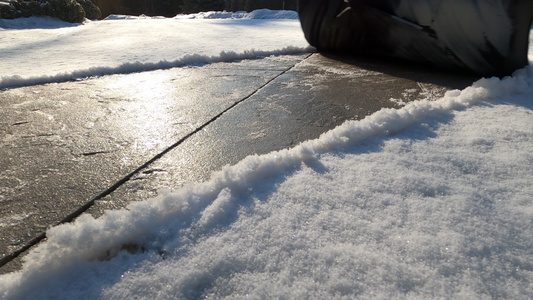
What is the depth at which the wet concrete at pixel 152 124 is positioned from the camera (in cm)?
87

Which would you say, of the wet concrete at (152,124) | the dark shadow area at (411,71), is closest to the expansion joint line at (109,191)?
the wet concrete at (152,124)

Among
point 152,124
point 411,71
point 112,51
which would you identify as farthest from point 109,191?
A: point 112,51

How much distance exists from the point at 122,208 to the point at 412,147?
87 centimetres

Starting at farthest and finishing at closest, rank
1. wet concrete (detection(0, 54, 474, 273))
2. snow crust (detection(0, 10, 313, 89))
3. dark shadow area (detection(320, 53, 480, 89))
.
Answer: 1. snow crust (detection(0, 10, 313, 89))
2. dark shadow area (detection(320, 53, 480, 89))
3. wet concrete (detection(0, 54, 474, 273))

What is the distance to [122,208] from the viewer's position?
2.58 feet

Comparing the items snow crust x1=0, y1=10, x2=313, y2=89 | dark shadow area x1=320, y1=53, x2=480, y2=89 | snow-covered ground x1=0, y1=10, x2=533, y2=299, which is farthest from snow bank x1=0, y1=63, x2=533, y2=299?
snow crust x1=0, y1=10, x2=313, y2=89

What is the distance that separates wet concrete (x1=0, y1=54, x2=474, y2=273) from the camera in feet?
2.85

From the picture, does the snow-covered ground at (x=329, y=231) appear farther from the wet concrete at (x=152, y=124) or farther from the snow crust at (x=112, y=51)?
the snow crust at (x=112, y=51)

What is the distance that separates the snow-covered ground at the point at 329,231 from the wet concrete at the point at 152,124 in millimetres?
129

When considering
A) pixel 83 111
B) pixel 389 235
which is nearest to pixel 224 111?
Result: pixel 83 111

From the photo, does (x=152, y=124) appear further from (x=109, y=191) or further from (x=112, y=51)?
(x=112, y=51)

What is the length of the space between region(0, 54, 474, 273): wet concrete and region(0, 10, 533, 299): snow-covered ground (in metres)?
0.13

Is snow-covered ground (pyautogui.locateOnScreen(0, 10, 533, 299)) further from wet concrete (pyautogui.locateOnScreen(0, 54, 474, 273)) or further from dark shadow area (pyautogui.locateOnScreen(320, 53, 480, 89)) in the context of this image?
dark shadow area (pyautogui.locateOnScreen(320, 53, 480, 89))

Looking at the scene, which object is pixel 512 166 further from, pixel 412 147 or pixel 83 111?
pixel 83 111
